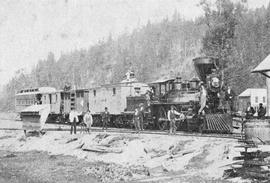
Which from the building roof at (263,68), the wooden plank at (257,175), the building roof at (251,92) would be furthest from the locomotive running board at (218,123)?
the building roof at (251,92)

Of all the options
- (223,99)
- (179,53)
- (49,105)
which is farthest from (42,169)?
(179,53)

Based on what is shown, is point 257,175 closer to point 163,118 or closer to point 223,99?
point 223,99

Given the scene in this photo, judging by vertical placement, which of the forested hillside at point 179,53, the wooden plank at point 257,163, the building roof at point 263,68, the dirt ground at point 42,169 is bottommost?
the dirt ground at point 42,169

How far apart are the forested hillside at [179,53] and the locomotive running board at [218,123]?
19.4 metres

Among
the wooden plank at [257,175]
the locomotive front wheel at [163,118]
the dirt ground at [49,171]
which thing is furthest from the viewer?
the locomotive front wheel at [163,118]

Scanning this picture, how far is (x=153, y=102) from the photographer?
24875 millimetres

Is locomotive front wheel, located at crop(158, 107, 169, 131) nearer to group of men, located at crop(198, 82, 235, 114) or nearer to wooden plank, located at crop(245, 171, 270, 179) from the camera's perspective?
group of men, located at crop(198, 82, 235, 114)

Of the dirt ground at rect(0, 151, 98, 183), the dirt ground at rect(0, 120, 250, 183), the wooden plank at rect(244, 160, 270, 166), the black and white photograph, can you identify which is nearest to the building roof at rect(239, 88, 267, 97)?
the black and white photograph

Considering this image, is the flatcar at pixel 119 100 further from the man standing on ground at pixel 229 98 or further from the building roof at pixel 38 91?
the building roof at pixel 38 91

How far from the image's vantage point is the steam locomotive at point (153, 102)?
2030 centimetres

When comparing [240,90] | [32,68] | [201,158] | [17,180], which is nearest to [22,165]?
[17,180]

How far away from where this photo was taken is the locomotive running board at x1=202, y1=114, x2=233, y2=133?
1930 centimetres

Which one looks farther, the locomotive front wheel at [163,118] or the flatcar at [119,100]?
the flatcar at [119,100]

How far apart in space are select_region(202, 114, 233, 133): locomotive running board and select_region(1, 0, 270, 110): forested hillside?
63.8 ft
